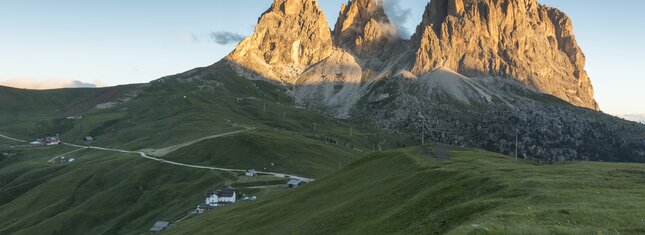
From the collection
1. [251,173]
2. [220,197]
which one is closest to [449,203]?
[220,197]

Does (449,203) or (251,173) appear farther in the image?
(251,173)

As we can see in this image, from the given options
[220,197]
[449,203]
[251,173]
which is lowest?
[220,197]

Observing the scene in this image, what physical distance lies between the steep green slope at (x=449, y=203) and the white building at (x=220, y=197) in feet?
150

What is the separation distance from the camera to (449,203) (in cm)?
5238

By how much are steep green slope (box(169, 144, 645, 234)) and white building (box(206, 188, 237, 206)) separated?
45.7 m

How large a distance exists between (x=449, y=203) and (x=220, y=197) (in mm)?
105105

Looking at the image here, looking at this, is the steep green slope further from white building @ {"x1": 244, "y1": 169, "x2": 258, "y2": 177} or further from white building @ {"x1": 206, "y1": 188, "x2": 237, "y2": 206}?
white building @ {"x1": 244, "y1": 169, "x2": 258, "y2": 177}

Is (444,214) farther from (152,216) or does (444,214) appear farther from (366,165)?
(152,216)

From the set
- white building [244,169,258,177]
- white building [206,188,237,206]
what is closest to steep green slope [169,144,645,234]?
white building [206,188,237,206]

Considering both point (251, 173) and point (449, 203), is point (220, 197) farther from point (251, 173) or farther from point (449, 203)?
point (449, 203)

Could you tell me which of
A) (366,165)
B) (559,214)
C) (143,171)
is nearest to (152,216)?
(143,171)

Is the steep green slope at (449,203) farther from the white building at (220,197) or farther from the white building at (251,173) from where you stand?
the white building at (251,173)

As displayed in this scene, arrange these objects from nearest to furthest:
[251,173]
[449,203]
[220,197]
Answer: [449,203] < [220,197] < [251,173]

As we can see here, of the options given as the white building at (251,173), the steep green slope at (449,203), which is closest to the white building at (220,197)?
the white building at (251,173)
